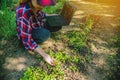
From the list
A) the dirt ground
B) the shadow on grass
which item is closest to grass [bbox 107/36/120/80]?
the dirt ground

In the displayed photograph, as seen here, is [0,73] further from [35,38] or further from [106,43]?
[106,43]

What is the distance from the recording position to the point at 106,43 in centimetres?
525

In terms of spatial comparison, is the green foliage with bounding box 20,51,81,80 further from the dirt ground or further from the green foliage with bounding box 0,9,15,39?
the green foliage with bounding box 0,9,15,39

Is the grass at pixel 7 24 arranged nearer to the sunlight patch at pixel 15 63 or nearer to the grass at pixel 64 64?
the sunlight patch at pixel 15 63

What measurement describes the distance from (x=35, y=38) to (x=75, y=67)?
0.99 m

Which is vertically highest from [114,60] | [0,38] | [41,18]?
[41,18]

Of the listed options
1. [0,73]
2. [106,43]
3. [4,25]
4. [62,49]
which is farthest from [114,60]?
[4,25]

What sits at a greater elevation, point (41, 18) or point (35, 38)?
point (41, 18)

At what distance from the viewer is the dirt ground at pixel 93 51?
4200 mm

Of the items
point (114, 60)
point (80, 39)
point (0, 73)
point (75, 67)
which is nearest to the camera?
point (0, 73)

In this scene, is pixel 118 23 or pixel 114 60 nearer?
pixel 114 60

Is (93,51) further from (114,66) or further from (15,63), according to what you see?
(15,63)

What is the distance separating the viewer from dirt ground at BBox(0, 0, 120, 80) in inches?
165

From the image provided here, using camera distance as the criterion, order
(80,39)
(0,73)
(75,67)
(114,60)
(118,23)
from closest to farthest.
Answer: (0,73) < (75,67) < (114,60) < (80,39) < (118,23)
